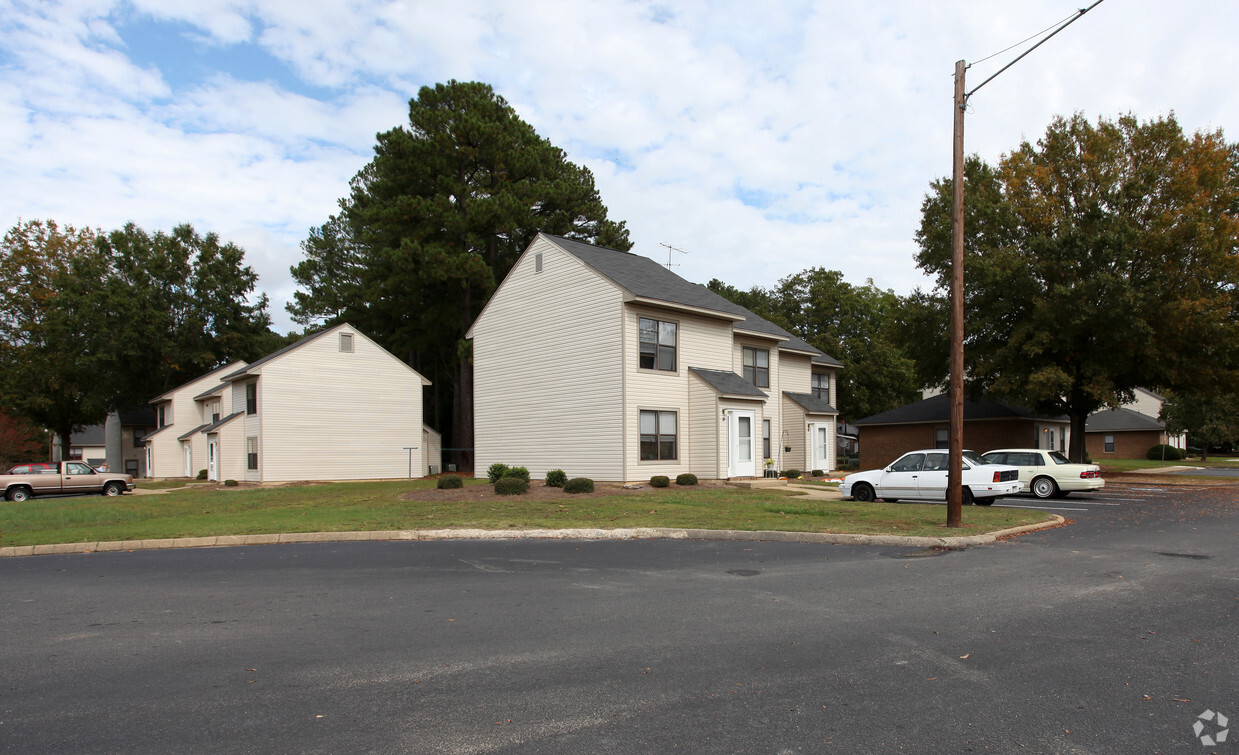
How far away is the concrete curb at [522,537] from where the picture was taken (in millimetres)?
13305

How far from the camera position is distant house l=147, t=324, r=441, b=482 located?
118 ft

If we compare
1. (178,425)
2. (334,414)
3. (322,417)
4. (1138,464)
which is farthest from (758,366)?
(178,425)

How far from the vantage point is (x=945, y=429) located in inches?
1766

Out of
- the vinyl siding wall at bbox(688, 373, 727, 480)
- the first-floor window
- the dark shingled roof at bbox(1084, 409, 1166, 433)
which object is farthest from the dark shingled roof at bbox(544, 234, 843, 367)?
the dark shingled roof at bbox(1084, 409, 1166, 433)

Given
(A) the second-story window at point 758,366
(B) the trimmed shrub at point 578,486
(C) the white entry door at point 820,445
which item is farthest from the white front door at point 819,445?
(B) the trimmed shrub at point 578,486

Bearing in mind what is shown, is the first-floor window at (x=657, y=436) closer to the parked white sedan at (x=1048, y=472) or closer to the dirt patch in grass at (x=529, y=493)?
the dirt patch in grass at (x=529, y=493)

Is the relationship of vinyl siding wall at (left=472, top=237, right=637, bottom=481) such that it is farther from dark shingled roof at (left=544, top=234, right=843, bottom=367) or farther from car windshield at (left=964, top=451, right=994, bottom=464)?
car windshield at (left=964, top=451, right=994, bottom=464)

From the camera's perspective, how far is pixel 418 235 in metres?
40.6

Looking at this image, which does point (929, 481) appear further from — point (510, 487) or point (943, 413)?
point (943, 413)

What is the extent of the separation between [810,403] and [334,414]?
75.7 feet

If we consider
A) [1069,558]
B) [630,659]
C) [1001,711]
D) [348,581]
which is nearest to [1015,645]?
[1001,711]

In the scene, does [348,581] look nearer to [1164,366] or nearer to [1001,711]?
[1001,711]

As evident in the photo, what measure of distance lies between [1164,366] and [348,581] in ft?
115

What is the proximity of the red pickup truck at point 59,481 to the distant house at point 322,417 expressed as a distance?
556cm
